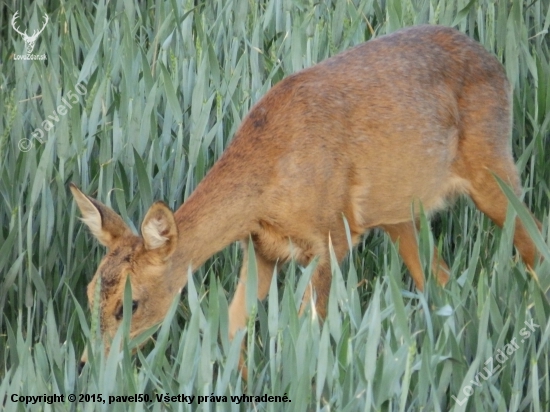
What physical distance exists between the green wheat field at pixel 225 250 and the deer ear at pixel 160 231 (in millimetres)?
312

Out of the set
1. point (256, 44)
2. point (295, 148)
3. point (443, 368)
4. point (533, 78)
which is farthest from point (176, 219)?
point (533, 78)

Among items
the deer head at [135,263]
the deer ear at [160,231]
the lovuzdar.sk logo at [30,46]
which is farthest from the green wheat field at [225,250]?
the deer ear at [160,231]

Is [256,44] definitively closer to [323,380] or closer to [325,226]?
[325,226]

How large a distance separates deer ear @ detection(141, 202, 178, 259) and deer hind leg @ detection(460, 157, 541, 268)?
163 centimetres

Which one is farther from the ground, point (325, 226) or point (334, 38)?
point (334, 38)

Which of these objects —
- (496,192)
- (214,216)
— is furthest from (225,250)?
(496,192)

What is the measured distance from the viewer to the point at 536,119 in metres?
5.70

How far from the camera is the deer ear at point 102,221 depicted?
425 cm

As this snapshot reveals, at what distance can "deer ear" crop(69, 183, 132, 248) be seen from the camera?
425cm

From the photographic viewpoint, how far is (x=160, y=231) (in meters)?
4.30

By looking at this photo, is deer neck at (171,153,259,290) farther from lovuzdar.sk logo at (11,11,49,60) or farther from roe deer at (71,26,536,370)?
lovuzdar.sk logo at (11,11,49,60)

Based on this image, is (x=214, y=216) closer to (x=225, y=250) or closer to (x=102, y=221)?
(x=102, y=221)

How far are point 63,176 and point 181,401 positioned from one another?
1998 mm

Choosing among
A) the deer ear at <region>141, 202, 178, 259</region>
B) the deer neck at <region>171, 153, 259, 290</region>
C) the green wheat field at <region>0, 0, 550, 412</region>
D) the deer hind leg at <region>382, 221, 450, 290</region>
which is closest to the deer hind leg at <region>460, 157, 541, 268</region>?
the green wheat field at <region>0, 0, 550, 412</region>
